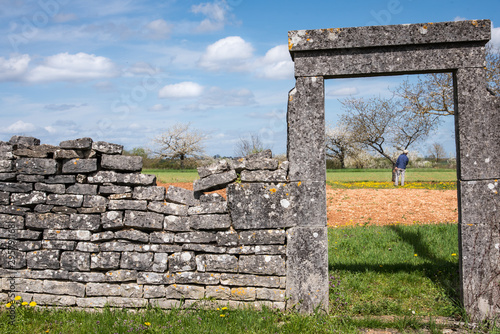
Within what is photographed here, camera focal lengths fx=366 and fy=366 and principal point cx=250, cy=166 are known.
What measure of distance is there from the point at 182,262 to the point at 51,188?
7.10 ft

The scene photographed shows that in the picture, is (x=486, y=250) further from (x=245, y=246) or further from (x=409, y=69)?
(x=245, y=246)

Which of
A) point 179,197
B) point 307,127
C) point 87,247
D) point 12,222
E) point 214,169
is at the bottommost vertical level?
point 87,247

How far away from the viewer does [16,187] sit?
17.2 feet

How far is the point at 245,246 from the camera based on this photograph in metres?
4.89

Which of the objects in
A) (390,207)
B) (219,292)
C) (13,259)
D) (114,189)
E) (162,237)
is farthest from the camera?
(390,207)

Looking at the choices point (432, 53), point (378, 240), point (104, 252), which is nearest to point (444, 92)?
point (378, 240)

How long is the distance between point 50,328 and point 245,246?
104 inches

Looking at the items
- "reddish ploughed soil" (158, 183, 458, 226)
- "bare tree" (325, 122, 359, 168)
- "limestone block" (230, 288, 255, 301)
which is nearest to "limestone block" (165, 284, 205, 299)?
"limestone block" (230, 288, 255, 301)

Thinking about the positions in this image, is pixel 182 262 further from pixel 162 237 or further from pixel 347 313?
pixel 347 313

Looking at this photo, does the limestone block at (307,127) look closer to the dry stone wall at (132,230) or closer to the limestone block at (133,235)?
the dry stone wall at (132,230)

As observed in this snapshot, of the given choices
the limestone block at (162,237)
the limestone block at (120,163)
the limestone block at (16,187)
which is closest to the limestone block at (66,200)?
the limestone block at (16,187)

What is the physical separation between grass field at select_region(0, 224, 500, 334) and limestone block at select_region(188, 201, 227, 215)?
50.0 inches

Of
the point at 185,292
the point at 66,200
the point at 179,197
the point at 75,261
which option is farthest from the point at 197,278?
the point at 66,200

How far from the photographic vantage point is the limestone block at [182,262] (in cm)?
495
